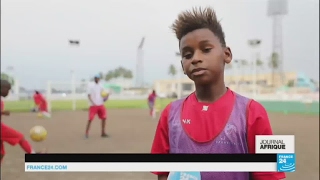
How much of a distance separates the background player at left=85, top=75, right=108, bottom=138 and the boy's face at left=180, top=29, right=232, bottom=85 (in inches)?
23.1

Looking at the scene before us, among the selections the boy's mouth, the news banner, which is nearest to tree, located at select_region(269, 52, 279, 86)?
the news banner

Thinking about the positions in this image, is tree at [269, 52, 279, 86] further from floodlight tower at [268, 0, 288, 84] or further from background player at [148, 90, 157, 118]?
background player at [148, 90, 157, 118]

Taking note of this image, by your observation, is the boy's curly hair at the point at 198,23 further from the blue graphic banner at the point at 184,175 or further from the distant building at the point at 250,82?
the blue graphic banner at the point at 184,175

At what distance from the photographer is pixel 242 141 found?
3.62 feet

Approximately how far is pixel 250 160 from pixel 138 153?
0.40 m

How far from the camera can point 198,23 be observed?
116 cm

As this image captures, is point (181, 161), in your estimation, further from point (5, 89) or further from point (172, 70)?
point (5, 89)

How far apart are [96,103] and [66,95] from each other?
23 centimetres

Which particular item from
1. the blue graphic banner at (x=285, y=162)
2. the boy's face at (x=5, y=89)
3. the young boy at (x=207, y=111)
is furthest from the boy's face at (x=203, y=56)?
the boy's face at (x=5, y=89)

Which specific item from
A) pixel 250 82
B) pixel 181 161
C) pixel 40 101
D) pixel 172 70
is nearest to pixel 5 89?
pixel 40 101

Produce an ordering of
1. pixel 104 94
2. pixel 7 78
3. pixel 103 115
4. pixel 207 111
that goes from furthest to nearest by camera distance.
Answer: pixel 103 115
pixel 104 94
pixel 7 78
pixel 207 111

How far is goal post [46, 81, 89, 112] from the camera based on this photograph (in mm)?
1573

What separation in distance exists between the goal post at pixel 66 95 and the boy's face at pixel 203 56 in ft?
2.06

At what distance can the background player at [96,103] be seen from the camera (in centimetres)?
171
